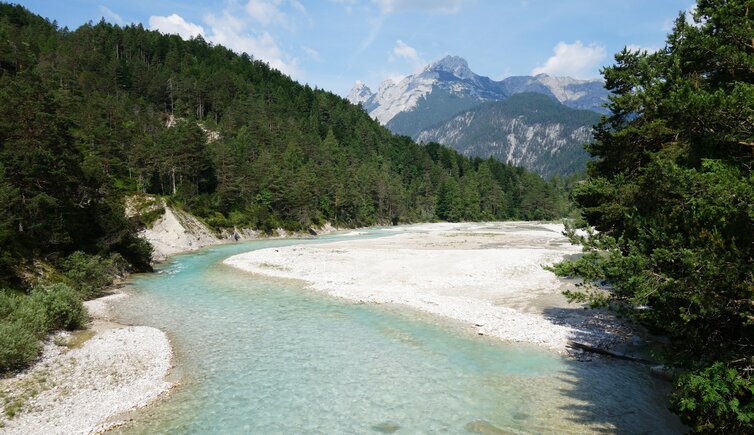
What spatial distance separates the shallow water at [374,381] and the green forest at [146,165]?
Result: 7323 mm

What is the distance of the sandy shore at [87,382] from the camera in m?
12.9

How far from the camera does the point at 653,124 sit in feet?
63.1

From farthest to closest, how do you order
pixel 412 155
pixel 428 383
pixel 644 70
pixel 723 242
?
pixel 412 155
pixel 644 70
pixel 428 383
pixel 723 242

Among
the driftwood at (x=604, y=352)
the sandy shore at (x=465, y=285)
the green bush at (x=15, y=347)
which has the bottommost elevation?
the driftwood at (x=604, y=352)

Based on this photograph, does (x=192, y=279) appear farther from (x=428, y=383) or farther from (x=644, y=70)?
(x=644, y=70)

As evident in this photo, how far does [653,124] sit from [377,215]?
117 meters

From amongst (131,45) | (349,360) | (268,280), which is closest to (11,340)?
(349,360)

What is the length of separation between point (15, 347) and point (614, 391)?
2310 cm

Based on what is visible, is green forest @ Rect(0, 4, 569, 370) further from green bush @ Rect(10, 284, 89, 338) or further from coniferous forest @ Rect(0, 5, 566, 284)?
coniferous forest @ Rect(0, 5, 566, 284)

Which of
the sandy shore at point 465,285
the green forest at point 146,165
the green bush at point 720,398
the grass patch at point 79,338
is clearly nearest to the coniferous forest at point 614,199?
the green bush at point 720,398

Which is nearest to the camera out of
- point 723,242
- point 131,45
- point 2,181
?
point 723,242

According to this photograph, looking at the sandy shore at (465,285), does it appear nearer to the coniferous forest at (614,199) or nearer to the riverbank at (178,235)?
the coniferous forest at (614,199)

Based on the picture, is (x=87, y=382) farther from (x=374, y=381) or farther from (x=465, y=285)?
(x=465, y=285)

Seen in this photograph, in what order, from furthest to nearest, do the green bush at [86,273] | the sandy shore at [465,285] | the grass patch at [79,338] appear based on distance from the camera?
the green bush at [86,273] → the sandy shore at [465,285] → the grass patch at [79,338]
